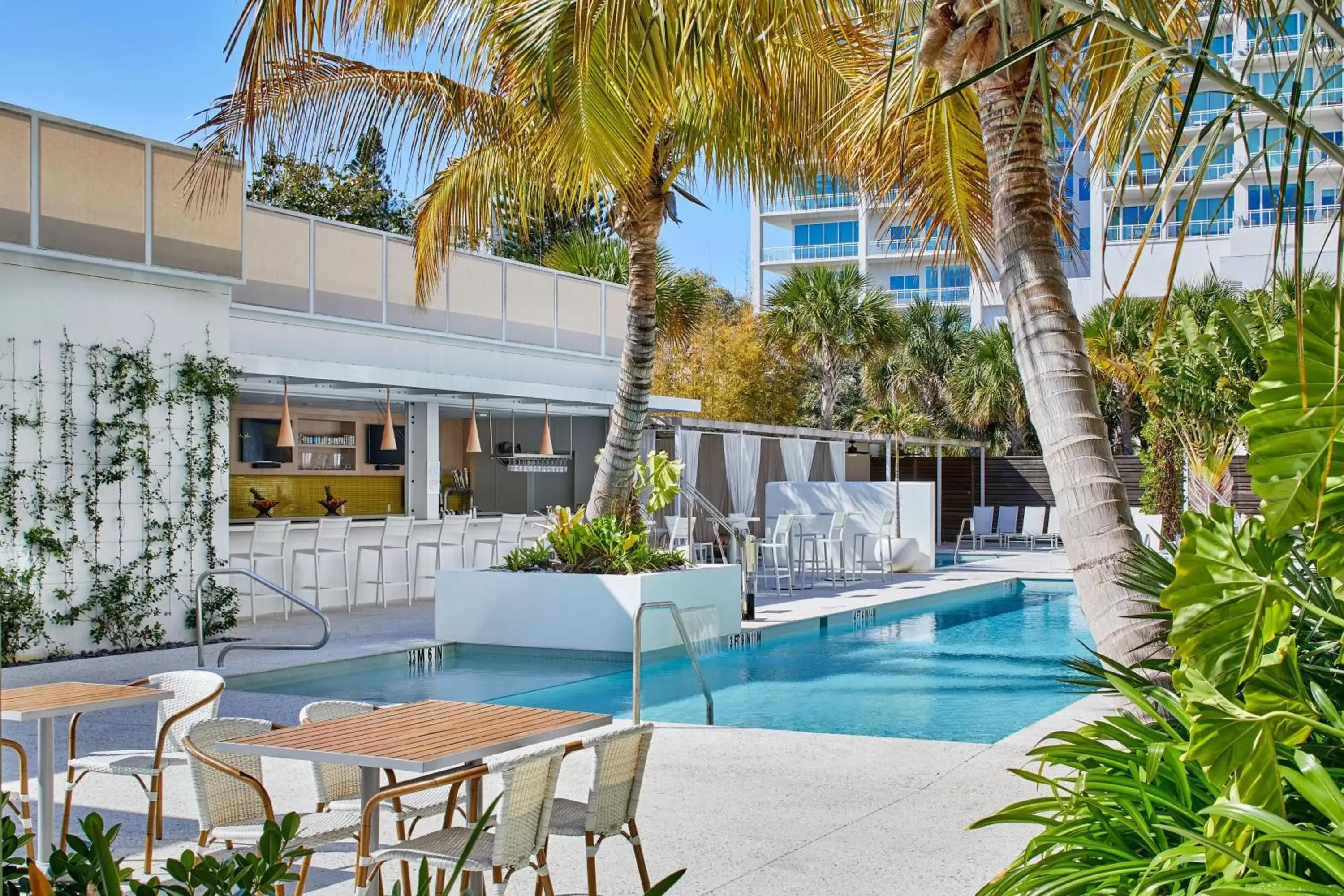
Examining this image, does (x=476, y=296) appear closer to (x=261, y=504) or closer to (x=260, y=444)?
(x=260, y=444)

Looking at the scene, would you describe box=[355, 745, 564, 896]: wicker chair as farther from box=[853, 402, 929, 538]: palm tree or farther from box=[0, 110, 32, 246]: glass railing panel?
box=[853, 402, 929, 538]: palm tree

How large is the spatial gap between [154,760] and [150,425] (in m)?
7.18

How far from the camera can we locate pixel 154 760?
4.93 m

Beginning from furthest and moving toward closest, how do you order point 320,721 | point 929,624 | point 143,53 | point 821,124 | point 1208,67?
point 929,624 → point 821,124 → point 320,721 → point 143,53 → point 1208,67

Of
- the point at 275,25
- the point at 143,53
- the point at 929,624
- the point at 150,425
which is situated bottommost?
the point at 929,624

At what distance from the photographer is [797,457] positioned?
24.2 meters

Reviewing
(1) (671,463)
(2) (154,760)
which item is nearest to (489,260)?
(1) (671,463)

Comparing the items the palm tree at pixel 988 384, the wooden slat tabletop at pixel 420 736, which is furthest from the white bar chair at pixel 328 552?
the palm tree at pixel 988 384

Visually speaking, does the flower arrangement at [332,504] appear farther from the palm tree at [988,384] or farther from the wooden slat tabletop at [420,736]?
the palm tree at [988,384]

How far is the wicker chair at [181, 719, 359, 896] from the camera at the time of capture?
4.16 metres

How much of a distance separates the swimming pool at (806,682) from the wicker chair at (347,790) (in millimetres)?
4275

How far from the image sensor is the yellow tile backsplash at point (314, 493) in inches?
663

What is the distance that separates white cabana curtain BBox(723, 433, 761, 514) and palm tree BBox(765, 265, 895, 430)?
9517 millimetres

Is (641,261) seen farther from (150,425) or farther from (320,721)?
(320,721)
